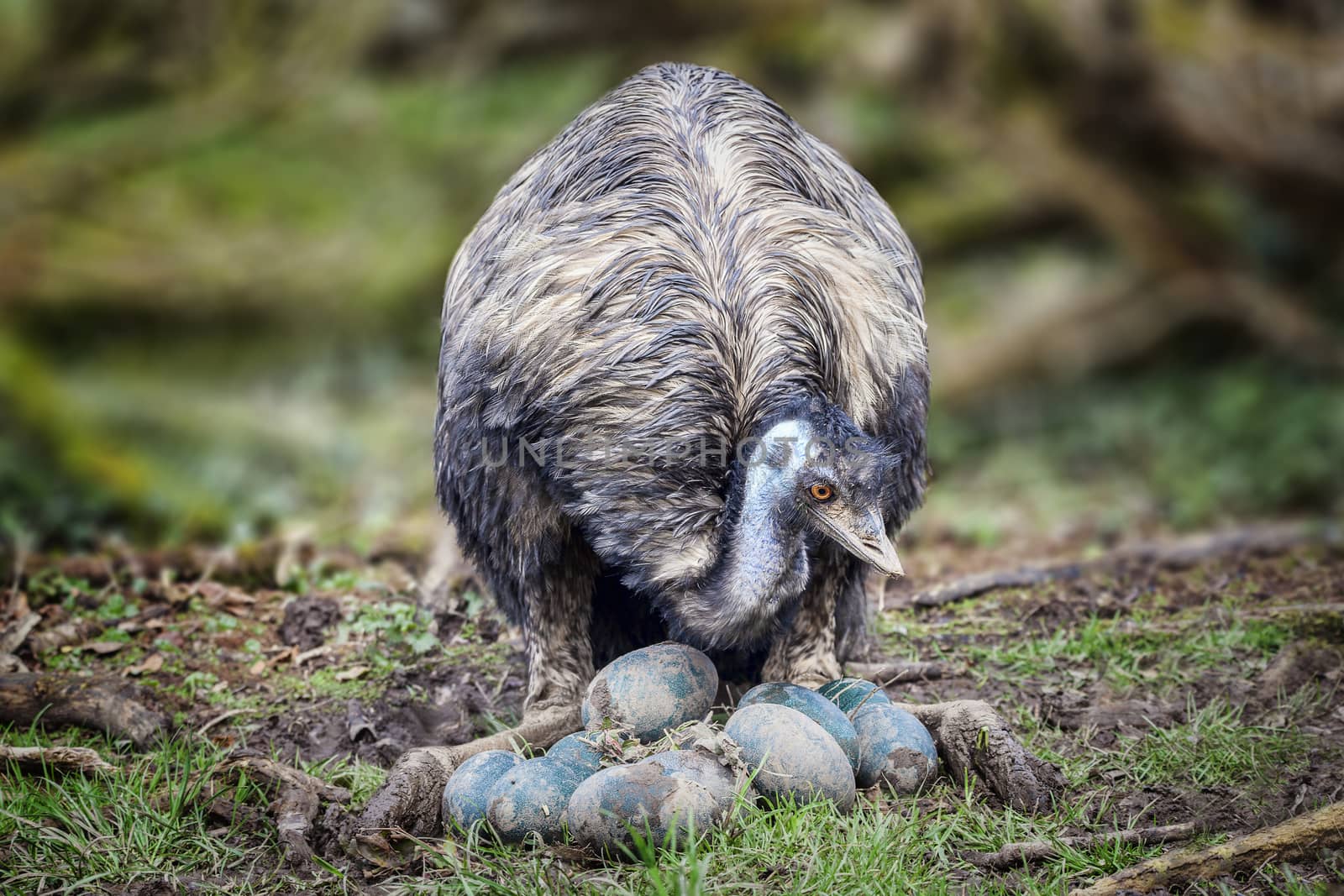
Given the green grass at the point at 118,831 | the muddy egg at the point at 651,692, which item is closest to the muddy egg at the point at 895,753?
the muddy egg at the point at 651,692

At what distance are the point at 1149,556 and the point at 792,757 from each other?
3.24 metres

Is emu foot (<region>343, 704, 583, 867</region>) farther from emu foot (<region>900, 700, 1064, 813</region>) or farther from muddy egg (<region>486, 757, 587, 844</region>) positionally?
emu foot (<region>900, 700, 1064, 813</region>)

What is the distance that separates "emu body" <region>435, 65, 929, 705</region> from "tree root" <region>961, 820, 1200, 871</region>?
33.8 inches

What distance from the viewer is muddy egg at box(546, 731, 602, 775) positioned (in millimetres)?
3938

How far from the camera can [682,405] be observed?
157 inches

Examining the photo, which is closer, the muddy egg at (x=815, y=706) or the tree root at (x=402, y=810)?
the tree root at (x=402, y=810)

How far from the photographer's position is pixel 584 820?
11.9 feet

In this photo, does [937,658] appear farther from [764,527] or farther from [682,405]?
[682,405]

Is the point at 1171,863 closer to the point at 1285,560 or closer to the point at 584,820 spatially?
the point at 584,820

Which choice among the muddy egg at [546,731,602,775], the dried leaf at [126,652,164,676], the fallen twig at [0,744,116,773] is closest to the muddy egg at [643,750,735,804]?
the muddy egg at [546,731,602,775]

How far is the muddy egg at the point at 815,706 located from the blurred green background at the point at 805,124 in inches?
157

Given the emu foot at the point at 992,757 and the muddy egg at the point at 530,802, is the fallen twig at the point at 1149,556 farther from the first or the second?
the muddy egg at the point at 530,802

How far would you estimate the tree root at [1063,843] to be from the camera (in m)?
3.70

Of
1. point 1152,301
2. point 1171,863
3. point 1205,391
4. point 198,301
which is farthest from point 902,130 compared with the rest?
point 1171,863
